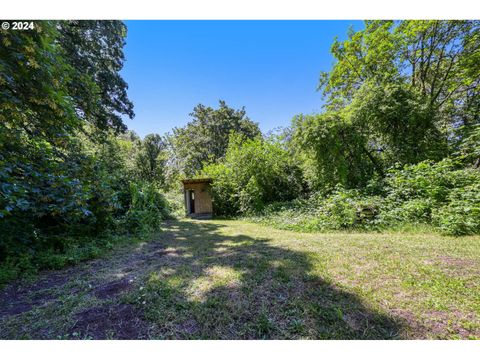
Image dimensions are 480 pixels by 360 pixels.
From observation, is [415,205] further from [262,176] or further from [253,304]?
[262,176]

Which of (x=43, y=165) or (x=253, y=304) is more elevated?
(x=43, y=165)

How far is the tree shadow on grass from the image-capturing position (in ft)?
5.31

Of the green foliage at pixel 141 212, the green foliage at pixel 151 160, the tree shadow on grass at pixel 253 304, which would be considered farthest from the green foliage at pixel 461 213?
the green foliage at pixel 151 160

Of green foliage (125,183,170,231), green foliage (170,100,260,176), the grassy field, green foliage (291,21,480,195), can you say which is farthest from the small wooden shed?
the grassy field

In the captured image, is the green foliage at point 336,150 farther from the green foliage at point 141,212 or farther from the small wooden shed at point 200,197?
the small wooden shed at point 200,197

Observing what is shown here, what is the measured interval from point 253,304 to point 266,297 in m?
0.19

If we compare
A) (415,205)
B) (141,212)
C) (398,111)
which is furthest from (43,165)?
(398,111)

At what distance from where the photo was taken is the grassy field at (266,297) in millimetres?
1641

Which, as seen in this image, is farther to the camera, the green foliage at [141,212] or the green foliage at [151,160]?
the green foliage at [151,160]

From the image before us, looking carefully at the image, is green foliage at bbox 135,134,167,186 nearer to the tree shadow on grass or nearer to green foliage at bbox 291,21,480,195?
green foliage at bbox 291,21,480,195

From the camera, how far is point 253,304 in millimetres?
1990

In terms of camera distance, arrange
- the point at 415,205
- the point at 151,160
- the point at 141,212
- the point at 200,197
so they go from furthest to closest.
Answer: the point at 151,160 < the point at 200,197 < the point at 141,212 < the point at 415,205
